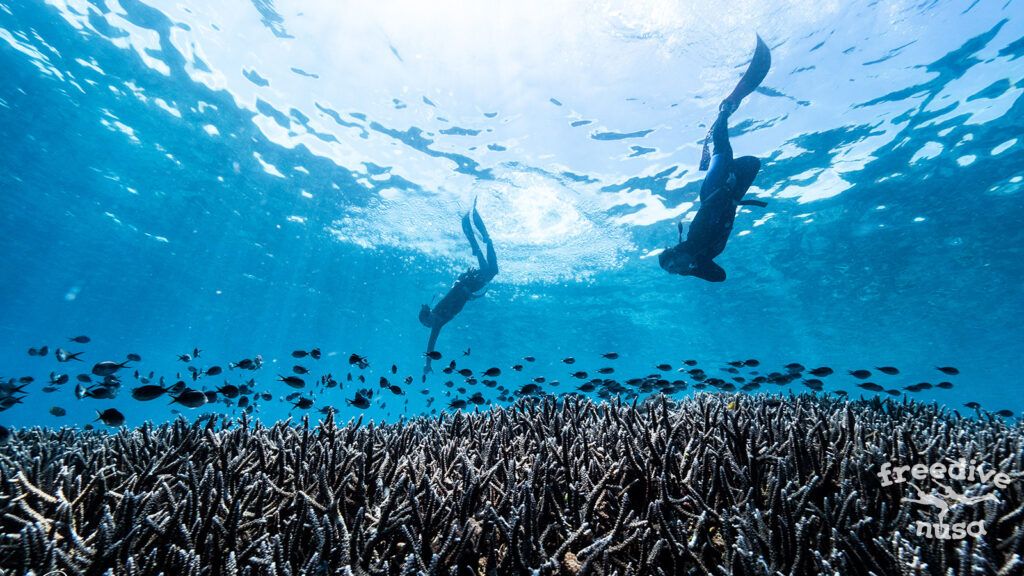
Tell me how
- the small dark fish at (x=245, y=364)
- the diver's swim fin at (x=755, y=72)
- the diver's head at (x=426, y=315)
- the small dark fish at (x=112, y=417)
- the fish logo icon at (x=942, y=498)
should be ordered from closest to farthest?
the fish logo icon at (x=942, y=498) < the small dark fish at (x=112, y=417) < the small dark fish at (x=245, y=364) < the diver's swim fin at (x=755, y=72) < the diver's head at (x=426, y=315)

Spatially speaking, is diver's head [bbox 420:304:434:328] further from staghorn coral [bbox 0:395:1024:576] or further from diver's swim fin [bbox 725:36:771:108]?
staghorn coral [bbox 0:395:1024:576]

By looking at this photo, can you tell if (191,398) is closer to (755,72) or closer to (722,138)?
(722,138)

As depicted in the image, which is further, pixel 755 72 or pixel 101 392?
pixel 755 72

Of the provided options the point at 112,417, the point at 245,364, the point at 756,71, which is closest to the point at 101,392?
the point at 245,364

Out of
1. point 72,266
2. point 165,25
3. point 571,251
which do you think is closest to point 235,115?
point 165,25

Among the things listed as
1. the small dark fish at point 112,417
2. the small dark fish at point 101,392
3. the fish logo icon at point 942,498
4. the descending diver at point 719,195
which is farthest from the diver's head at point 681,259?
the small dark fish at point 101,392

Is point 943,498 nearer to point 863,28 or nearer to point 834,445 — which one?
point 834,445

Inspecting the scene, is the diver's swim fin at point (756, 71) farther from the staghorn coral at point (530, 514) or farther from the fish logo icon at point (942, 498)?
the fish logo icon at point (942, 498)

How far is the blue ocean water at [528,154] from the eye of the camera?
43.2ft

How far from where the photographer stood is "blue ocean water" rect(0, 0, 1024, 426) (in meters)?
13.2

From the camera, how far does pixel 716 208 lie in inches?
428

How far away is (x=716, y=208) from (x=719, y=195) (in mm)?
367

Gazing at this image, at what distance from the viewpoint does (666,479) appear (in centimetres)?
236

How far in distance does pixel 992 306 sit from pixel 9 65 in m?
58.5
